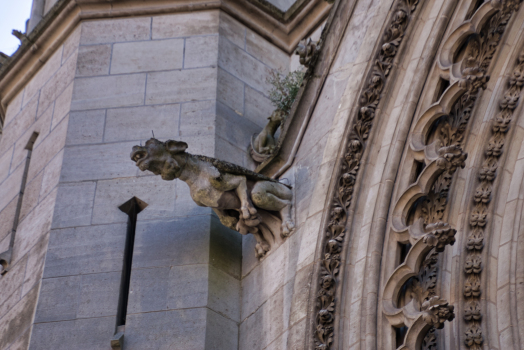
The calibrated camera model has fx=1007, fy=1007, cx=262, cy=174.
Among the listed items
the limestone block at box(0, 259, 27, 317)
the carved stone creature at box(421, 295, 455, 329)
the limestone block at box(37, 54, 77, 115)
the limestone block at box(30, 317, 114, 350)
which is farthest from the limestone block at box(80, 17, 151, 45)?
the carved stone creature at box(421, 295, 455, 329)

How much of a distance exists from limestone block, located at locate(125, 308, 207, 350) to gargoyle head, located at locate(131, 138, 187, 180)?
3.62 ft

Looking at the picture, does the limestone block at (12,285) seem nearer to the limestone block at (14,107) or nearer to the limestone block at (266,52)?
the limestone block at (14,107)

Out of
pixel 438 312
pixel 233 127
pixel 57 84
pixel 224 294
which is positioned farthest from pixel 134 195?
pixel 438 312

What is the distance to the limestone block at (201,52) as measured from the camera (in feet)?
33.2

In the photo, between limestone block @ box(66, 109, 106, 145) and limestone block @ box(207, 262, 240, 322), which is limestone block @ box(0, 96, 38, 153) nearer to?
limestone block @ box(66, 109, 106, 145)

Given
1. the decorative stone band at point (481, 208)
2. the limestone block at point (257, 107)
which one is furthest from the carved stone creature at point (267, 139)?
the decorative stone band at point (481, 208)

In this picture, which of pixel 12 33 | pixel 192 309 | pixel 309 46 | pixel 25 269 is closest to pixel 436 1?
pixel 309 46

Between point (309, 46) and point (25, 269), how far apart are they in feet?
10.4

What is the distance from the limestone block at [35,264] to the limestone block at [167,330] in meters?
1.01

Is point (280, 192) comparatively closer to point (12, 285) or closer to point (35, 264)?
point (35, 264)

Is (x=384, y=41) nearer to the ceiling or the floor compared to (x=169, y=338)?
nearer to the ceiling

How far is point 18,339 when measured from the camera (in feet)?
26.9

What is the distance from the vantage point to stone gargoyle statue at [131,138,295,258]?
7.98 m

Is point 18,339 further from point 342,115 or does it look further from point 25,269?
point 342,115
